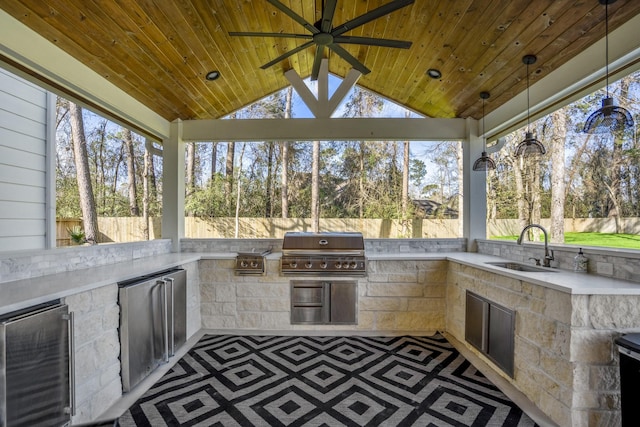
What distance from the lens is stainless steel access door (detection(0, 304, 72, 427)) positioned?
120 centimetres

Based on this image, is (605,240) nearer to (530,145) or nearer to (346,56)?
(530,145)

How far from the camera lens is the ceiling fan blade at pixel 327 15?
1644 mm

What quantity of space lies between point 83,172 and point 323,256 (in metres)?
4.28

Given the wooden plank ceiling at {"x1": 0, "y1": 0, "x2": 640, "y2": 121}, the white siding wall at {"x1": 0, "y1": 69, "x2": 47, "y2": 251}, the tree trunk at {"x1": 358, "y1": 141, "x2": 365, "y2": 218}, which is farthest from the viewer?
the tree trunk at {"x1": 358, "y1": 141, "x2": 365, "y2": 218}

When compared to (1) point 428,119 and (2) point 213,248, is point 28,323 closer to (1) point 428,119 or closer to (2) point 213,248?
(2) point 213,248

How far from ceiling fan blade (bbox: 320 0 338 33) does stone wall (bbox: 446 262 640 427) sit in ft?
7.15

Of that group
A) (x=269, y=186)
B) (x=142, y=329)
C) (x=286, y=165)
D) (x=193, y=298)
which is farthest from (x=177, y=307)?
(x=286, y=165)

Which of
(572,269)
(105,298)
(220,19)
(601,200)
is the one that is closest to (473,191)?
(601,200)

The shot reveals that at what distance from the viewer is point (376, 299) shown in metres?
3.08

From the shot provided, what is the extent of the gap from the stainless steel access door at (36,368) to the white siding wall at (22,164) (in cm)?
194

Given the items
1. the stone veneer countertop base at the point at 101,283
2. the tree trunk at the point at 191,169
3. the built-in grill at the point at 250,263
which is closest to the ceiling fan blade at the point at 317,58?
the built-in grill at the point at 250,263

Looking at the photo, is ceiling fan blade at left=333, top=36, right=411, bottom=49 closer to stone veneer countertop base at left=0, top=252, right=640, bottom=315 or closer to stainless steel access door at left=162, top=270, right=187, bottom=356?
stone veneer countertop base at left=0, top=252, right=640, bottom=315

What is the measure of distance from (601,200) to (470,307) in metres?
1.41

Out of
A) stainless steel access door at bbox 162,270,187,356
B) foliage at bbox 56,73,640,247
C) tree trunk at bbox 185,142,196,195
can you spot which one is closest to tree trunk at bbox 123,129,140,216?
foliage at bbox 56,73,640,247
